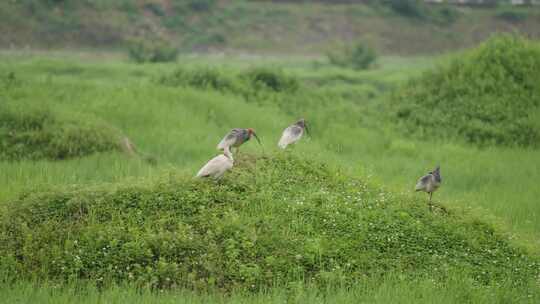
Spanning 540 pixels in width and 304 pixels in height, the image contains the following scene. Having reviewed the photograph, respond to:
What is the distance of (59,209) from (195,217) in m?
1.51

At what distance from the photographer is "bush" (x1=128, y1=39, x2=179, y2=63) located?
82.1 feet

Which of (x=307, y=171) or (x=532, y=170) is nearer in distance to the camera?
(x=307, y=171)

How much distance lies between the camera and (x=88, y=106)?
13898 mm

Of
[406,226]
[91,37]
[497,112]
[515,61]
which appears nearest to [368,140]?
[497,112]

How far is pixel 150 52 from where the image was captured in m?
25.3

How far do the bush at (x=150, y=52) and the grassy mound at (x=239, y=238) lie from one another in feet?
59.0

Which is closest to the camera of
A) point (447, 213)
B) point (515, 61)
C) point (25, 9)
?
point (447, 213)

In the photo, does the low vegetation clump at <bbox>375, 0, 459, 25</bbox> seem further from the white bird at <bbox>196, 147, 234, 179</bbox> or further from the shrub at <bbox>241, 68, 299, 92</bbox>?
the white bird at <bbox>196, 147, 234, 179</bbox>

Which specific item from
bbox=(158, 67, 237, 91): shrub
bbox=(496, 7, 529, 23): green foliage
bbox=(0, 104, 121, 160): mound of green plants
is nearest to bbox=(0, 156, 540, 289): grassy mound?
bbox=(0, 104, 121, 160): mound of green plants

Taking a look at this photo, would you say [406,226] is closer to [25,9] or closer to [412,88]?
[412,88]

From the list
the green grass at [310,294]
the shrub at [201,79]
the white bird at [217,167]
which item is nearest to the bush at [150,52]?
the shrub at [201,79]

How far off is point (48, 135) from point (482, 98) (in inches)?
399

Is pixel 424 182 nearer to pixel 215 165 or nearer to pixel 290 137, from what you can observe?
pixel 290 137

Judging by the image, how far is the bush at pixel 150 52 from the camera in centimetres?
2503
